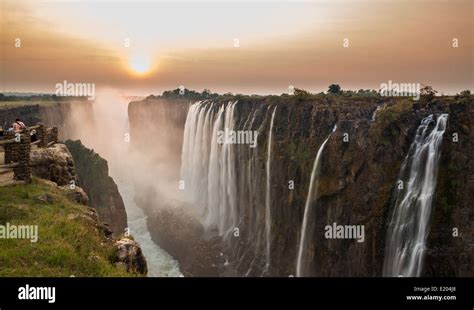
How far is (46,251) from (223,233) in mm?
38835

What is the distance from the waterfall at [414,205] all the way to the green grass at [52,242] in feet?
60.1

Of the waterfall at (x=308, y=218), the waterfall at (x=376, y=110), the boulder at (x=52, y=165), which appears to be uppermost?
the waterfall at (x=376, y=110)

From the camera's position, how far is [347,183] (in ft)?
97.7

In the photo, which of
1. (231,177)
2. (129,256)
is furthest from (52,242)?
(231,177)

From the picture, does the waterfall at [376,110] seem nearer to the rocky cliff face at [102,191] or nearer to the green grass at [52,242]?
the green grass at [52,242]

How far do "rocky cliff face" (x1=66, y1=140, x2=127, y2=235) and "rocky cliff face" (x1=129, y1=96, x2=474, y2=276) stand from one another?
1250 cm

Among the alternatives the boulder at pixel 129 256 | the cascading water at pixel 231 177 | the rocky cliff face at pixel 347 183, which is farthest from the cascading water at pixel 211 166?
the boulder at pixel 129 256

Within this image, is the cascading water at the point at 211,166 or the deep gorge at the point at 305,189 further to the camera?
the cascading water at the point at 211,166

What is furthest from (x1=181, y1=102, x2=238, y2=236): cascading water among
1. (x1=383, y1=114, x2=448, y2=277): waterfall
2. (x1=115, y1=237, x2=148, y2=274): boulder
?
(x1=115, y1=237, x2=148, y2=274): boulder

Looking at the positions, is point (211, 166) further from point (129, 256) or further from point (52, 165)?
point (129, 256)

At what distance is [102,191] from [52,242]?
36438 mm

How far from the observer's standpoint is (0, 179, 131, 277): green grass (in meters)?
8.98

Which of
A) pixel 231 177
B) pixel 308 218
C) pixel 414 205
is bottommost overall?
pixel 308 218

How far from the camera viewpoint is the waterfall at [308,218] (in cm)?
3231
